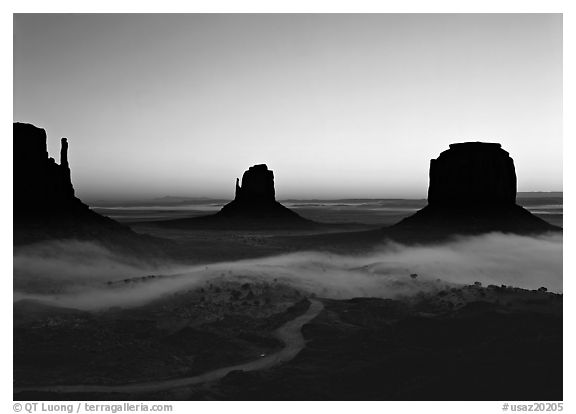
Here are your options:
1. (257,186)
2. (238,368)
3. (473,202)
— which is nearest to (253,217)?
(257,186)

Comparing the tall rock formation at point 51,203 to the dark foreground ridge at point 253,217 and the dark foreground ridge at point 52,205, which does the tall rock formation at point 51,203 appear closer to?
the dark foreground ridge at point 52,205

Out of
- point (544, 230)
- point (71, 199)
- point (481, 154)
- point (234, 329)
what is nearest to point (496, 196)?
point (481, 154)

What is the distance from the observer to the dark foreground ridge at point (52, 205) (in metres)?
11.7

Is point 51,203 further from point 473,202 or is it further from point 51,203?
point 473,202

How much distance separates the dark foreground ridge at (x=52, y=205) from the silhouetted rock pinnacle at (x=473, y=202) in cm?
864

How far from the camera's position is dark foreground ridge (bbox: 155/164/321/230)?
45.1 feet

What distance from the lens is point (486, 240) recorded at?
14.5m

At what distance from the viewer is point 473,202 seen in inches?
739

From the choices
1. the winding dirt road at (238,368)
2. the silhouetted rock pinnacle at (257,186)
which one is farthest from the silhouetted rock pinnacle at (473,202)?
the winding dirt road at (238,368)

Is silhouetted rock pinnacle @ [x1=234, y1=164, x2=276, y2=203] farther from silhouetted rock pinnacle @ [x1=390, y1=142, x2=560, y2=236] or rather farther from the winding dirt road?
silhouetted rock pinnacle @ [x1=390, y1=142, x2=560, y2=236]

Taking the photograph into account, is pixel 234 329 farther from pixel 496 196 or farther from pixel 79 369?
pixel 496 196

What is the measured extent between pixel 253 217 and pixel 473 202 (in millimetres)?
9589

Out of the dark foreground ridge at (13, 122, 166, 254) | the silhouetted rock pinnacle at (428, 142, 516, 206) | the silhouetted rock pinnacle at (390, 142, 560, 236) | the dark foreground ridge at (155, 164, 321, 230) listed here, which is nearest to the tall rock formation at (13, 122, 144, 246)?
the dark foreground ridge at (13, 122, 166, 254)
